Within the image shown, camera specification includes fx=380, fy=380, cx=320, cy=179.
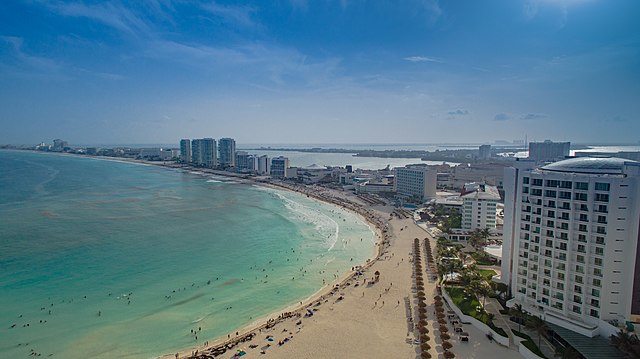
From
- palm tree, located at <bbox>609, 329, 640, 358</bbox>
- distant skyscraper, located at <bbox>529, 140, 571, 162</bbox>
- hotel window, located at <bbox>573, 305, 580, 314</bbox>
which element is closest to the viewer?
palm tree, located at <bbox>609, 329, 640, 358</bbox>

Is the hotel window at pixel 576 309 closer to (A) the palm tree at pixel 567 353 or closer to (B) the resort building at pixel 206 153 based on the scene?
(A) the palm tree at pixel 567 353

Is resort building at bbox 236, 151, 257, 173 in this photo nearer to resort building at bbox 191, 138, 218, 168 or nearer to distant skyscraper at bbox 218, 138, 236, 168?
distant skyscraper at bbox 218, 138, 236, 168

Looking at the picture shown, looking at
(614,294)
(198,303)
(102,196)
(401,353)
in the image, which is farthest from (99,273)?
(102,196)

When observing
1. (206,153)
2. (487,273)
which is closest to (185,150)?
(206,153)

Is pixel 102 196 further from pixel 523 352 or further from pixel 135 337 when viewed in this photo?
pixel 523 352

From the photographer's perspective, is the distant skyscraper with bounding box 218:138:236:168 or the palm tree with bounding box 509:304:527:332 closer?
the palm tree with bounding box 509:304:527:332

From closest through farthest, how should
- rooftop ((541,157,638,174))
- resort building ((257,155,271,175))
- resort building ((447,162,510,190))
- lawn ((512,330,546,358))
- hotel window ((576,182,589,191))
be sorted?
lawn ((512,330,546,358)) → hotel window ((576,182,589,191)) → rooftop ((541,157,638,174)) → resort building ((447,162,510,190)) → resort building ((257,155,271,175))

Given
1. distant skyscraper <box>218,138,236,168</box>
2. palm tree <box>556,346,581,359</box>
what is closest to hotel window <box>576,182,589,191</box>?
palm tree <box>556,346,581,359</box>
